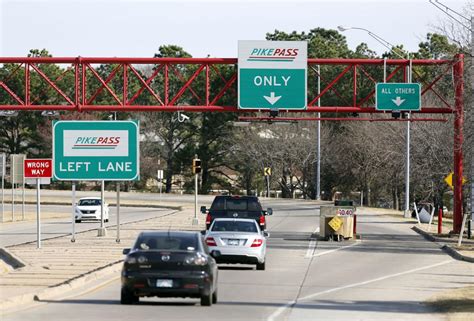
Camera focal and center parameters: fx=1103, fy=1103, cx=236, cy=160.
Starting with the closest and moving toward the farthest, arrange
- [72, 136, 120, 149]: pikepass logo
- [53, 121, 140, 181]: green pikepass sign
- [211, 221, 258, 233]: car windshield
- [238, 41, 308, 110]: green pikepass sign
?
[211, 221, 258, 233]: car windshield → [53, 121, 140, 181]: green pikepass sign → [72, 136, 120, 149]: pikepass logo → [238, 41, 308, 110]: green pikepass sign

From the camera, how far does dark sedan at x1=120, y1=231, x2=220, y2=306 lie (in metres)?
19.7

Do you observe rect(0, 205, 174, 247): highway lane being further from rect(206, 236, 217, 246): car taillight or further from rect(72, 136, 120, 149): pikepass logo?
rect(206, 236, 217, 246): car taillight

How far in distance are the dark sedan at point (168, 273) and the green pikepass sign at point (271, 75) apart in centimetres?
2399

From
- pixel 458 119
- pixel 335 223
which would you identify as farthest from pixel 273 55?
pixel 458 119

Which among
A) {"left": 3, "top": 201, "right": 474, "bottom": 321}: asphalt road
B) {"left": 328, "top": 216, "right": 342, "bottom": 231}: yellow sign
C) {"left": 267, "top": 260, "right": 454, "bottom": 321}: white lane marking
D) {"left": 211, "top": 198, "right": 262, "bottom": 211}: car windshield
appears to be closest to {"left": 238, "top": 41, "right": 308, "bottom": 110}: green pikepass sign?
{"left": 328, "top": 216, "right": 342, "bottom": 231}: yellow sign

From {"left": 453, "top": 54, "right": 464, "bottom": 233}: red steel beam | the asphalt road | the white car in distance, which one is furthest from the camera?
the white car in distance

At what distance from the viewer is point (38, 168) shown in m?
37.8

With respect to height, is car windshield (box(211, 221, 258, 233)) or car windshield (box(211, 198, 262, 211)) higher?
car windshield (box(211, 198, 262, 211))

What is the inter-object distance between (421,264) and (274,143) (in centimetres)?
6766

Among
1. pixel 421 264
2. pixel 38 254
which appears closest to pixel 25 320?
pixel 38 254

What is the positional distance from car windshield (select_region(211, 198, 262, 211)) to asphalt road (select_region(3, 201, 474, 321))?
1.72 metres

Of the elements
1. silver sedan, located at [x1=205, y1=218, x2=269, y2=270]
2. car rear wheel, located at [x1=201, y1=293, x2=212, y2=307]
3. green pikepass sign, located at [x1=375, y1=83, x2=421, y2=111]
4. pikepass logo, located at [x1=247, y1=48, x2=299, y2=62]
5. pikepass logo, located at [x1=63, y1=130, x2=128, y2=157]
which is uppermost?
pikepass logo, located at [x1=247, y1=48, x2=299, y2=62]

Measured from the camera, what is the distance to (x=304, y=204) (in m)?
87.7

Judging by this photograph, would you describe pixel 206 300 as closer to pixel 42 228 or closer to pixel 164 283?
pixel 164 283
